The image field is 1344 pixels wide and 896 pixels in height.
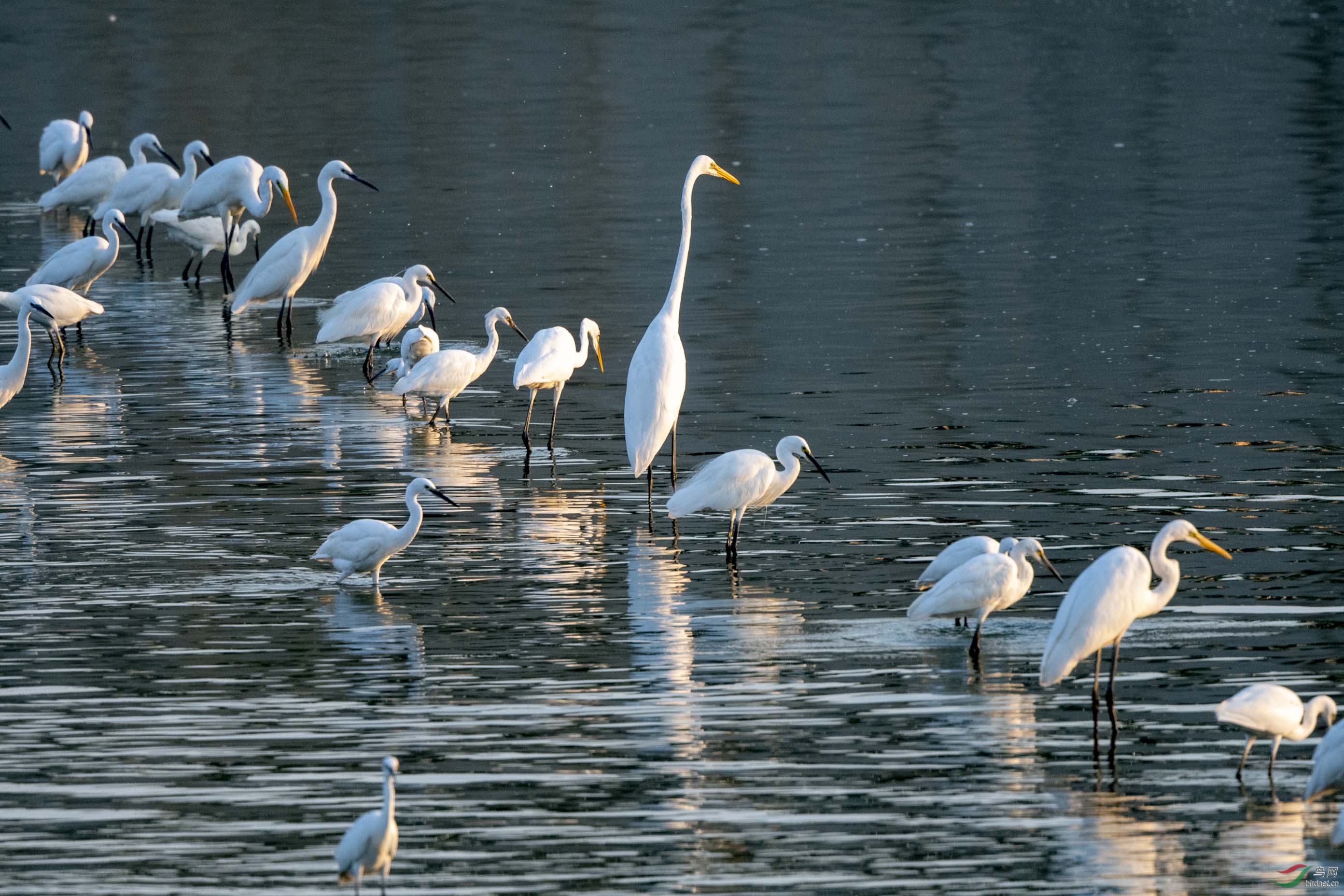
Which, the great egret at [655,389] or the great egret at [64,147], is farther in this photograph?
the great egret at [64,147]

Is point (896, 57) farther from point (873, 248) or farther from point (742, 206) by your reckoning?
point (873, 248)

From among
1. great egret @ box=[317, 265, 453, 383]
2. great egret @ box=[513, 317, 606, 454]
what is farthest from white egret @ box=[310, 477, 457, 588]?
great egret @ box=[317, 265, 453, 383]

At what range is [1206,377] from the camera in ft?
57.8

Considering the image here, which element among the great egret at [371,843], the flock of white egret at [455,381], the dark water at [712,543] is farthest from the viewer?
the flock of white egret at [455,381]

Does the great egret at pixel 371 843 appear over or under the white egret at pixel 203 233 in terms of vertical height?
under

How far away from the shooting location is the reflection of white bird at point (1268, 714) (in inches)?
334

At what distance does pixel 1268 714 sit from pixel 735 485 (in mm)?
4474

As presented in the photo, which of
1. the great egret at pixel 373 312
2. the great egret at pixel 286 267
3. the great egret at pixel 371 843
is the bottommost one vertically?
the great egret at pixel 371 843

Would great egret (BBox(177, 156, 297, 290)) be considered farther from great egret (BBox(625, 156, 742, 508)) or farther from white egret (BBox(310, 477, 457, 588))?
white egret (BBox(310, 477, 457, 588))

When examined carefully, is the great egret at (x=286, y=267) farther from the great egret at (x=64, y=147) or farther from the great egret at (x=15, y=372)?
the great egret at (x=64, y=147)

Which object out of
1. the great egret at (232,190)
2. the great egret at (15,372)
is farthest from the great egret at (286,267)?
the great egret at (15,372)

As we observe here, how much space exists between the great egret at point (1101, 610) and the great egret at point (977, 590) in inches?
38.4

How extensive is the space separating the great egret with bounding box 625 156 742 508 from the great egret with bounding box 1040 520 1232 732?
494 centimetres

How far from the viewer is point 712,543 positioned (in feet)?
43.3
